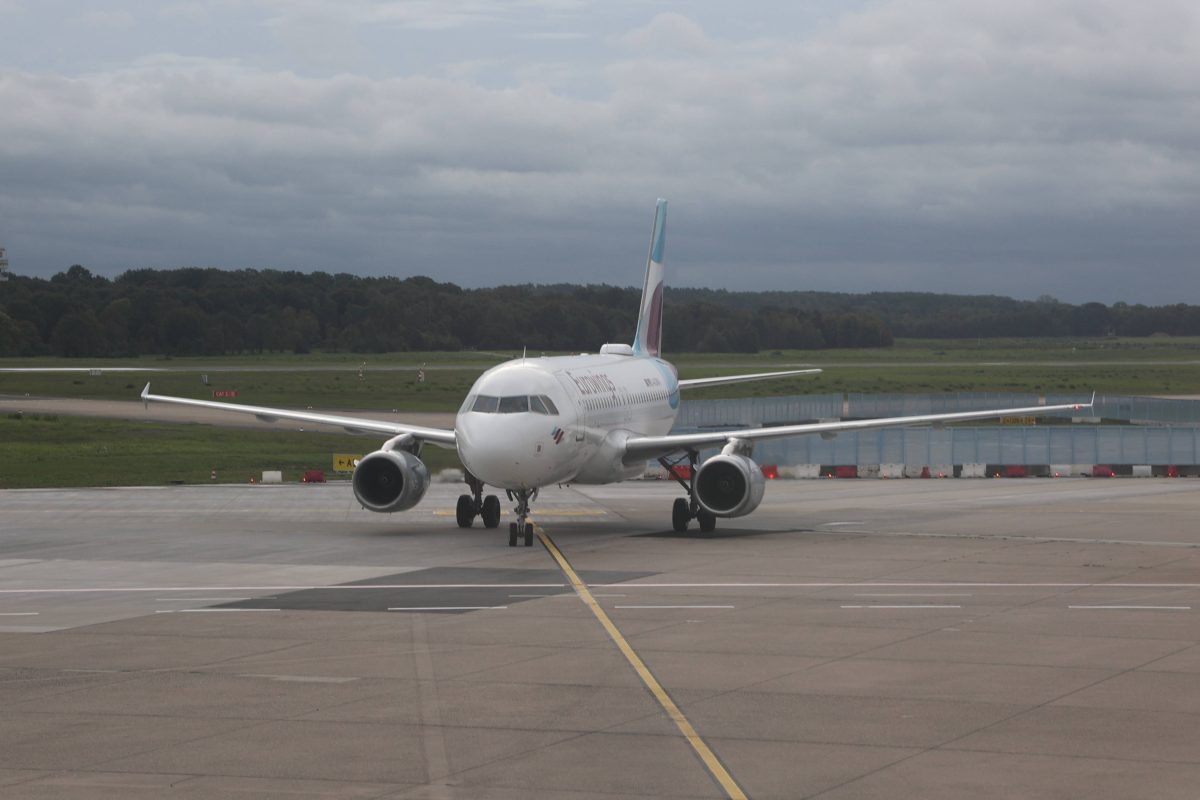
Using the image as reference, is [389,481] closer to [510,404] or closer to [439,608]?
[510,404]

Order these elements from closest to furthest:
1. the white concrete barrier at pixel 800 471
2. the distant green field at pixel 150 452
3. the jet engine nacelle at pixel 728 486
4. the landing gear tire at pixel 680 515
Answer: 1. the jet engine nacelle at pixel 728 486
2. the landing gear tire at pixel 680 515
3. the distant green field at pixel 150 452
4. the white concrete barrier at pixel 800 471

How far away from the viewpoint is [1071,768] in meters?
14.0

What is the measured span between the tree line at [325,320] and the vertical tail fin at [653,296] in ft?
300

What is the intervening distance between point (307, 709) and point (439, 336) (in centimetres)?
15650

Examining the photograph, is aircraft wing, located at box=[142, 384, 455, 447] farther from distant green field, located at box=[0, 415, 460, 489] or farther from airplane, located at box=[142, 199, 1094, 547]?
distant green field, located at box=[0, 415, 460, 489]

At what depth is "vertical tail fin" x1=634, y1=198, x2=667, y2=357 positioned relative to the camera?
165 feet

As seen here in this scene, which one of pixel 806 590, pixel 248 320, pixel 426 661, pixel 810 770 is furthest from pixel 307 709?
pixel 248 320

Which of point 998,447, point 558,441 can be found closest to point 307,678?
point 558,441

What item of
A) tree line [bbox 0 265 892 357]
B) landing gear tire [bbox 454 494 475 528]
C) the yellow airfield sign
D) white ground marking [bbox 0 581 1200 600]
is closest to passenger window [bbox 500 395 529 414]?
landing gear tire [bbox 454 494 475 528]

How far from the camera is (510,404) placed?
112 feet

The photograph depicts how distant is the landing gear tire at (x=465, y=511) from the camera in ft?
128

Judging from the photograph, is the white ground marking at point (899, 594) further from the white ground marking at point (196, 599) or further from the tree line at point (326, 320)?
the tree line at point (326, 320)

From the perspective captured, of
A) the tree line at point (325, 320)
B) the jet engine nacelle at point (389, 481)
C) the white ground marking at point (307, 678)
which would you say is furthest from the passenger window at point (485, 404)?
the tree line at point (325, 320)

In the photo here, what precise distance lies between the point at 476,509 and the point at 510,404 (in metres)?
5.99
